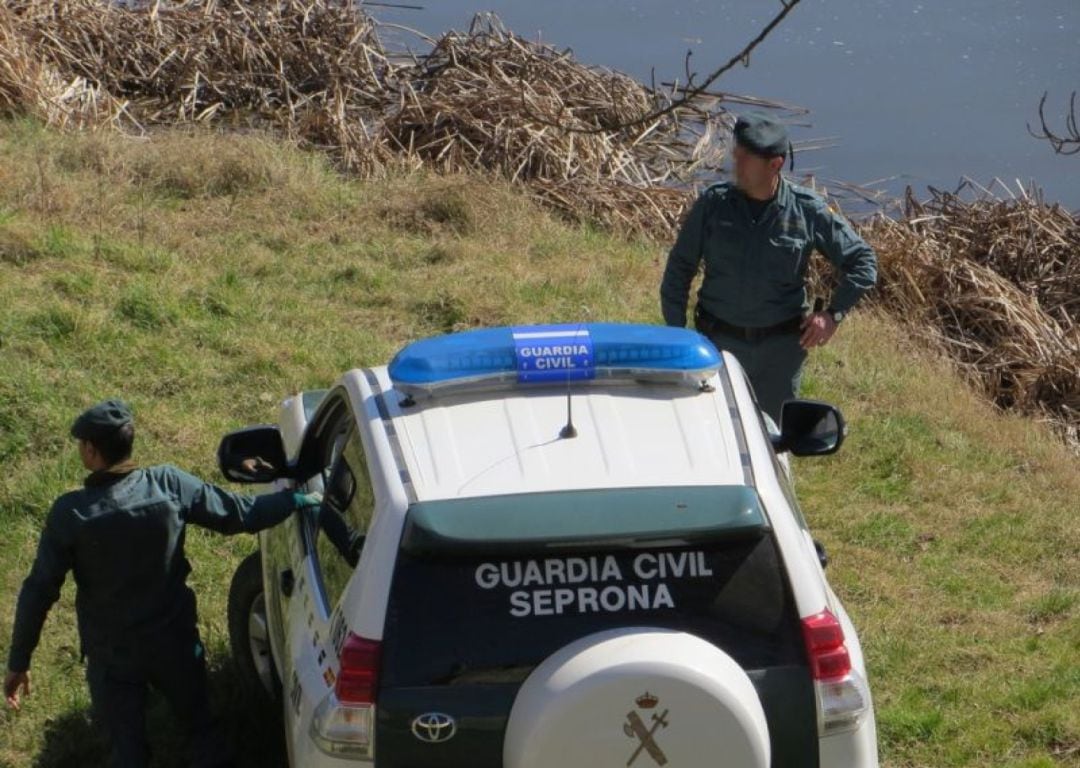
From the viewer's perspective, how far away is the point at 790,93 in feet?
72.5

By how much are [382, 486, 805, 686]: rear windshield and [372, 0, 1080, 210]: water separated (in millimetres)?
15456

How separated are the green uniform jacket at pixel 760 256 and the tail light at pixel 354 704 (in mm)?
3459

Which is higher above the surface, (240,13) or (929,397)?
(240,13)

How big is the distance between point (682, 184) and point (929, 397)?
5410 mm

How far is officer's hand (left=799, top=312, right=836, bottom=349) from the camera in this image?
7.30 m

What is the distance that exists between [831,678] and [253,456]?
2.21m

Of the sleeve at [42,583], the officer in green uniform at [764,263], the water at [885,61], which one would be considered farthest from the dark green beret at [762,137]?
the water at [885,61]

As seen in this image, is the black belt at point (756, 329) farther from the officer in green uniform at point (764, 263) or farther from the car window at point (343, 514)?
the car window at point (343, 514)

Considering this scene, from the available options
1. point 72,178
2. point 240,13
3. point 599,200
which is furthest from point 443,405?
point 240,13

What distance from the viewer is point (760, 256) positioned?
7223mm

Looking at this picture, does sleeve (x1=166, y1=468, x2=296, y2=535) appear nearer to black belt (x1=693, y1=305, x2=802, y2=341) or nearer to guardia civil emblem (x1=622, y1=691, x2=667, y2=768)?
guardia civil emblem (x1=622, y1=691, x2=667, y2=768)

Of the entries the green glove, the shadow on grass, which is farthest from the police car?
the shadow on grass

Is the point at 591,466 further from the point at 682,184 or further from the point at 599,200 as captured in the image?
the point at 682,184

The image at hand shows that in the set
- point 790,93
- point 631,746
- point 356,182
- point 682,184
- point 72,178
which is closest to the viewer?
point 631,746
